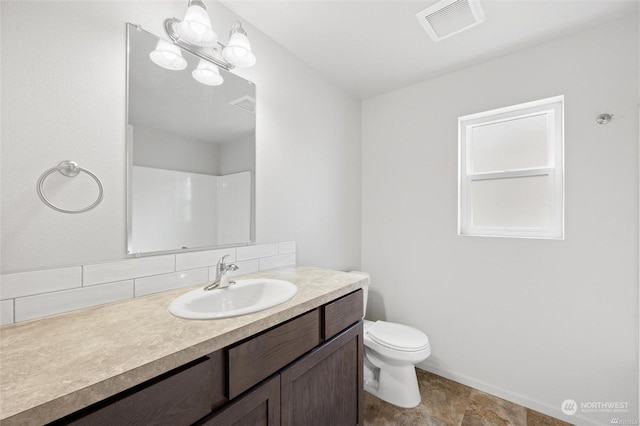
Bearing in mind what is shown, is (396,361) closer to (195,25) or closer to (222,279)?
(222,279)

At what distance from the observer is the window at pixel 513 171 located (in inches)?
70.2

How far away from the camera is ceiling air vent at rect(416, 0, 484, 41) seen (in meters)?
1.43

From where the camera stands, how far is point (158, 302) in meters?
1.05

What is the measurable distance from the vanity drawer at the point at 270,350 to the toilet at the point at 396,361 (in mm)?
703

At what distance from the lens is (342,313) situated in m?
1.27

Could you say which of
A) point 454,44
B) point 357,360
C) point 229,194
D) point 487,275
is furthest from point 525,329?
point 229,194

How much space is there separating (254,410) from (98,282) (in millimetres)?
738

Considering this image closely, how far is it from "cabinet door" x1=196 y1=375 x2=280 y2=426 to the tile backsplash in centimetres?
63

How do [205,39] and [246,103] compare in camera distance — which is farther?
[246,103]

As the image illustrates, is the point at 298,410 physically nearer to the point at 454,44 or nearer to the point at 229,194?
the point at 229,194

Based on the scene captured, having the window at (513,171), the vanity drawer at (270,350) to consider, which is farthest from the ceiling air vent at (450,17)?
the vanity drawer at (270,350)

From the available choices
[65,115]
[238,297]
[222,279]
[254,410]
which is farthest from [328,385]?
[65,115]

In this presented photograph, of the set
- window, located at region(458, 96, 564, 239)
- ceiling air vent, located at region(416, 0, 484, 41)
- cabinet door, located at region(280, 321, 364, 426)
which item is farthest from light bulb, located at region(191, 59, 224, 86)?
window, located at region(458, 96, 564, 239)

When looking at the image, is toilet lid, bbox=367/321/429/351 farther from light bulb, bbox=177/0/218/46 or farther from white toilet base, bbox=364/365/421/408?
light bulb, bbox=177/0/218/46
